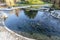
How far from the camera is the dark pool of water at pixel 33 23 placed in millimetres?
2725

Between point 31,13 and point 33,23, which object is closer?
point 33,23

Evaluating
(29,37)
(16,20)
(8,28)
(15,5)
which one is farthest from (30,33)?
(15,5)

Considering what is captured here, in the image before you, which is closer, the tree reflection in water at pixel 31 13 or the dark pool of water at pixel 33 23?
the dark pool of water at pixel 33 23

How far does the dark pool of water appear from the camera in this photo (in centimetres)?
273

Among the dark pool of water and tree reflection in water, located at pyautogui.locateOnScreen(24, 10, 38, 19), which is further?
tree reflection in water, located at pyautogui.locateOnScreen(24, 10, 38, 19)

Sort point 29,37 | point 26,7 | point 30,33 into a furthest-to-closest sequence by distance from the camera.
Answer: point 26,7
point 30,33
point 29,37

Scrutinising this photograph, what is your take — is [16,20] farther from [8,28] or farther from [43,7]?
[43,7]

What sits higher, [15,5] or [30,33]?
[15,5]

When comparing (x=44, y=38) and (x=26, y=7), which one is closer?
(x=44, y=38)

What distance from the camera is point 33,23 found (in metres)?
3.01

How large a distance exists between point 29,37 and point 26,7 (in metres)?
1.03

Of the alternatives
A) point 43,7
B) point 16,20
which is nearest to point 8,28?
point 16,20

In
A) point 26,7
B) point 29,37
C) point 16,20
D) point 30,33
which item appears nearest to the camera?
point 29,37

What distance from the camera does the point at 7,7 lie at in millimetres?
3236
